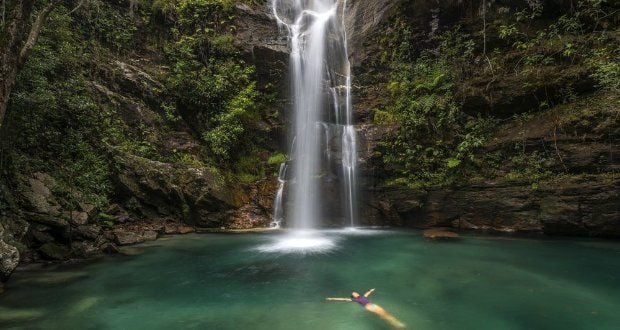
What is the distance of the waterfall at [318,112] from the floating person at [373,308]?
713cm

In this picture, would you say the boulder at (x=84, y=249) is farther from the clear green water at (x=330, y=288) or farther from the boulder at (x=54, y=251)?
the clear green water at (x=330, y=288)

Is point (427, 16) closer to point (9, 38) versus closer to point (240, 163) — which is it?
Answer: point (240, 163)

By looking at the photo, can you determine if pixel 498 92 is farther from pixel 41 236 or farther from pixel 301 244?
pixel 41 236

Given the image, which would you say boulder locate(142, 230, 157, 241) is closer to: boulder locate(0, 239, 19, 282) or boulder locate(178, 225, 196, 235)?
boulder locate(178, 225, 196, 235)

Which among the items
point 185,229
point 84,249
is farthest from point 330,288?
point 185,229

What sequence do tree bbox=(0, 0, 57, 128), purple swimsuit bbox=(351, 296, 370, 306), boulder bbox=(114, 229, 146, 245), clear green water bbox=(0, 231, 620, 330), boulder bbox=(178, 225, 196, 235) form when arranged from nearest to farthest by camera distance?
1. clear green water bbox=(0, 231, 620, 330)
2. purple swimsuit bbox=(351, 296, 370, 306)
3. tree bbox=(0, 0, 57, 128)
4. boulder bbox=(114, 229, 146, 245)
5. boulder bbox=(178, 225, 196, 235)

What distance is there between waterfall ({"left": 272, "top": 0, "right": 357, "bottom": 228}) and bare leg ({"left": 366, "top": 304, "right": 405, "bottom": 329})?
24.4 ft

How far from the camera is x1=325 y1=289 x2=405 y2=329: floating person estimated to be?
5055 millimetres

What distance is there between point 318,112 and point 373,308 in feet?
35.6

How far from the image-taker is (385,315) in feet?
17.5

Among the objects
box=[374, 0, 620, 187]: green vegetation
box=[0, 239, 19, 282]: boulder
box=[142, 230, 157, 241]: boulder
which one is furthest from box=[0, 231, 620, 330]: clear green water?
box=[374, 0, 620, 187]: green vegetation

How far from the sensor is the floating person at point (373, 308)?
16.6 feet

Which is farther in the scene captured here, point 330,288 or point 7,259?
point 330,288

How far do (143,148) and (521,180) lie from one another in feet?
40.5
